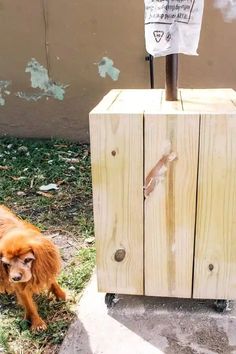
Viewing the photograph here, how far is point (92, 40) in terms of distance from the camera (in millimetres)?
4758

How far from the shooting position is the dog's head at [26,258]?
2105 mm

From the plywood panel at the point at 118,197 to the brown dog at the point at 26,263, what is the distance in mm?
262

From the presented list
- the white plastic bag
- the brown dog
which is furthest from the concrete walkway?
the white plastic bag

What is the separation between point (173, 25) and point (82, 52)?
9.69 ft

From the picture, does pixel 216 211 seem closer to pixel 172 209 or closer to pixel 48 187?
pixel 172 209

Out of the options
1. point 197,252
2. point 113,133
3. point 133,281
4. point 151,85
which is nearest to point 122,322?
point 133,281

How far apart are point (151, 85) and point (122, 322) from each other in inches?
112

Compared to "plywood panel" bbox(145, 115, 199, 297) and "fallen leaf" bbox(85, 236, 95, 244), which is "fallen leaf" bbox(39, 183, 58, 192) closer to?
"fallen leaf" bbox(85, 236, 95, 244)

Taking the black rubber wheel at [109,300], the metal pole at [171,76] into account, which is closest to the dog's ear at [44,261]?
the black rubber wheel at [109,300]

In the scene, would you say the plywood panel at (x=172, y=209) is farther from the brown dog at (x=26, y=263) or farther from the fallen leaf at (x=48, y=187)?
the fallen leaf at (x=48, y=187)

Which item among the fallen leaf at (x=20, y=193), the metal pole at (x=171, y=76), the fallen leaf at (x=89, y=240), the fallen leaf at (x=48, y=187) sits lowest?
the fallen leaf at (x=89, y=240)

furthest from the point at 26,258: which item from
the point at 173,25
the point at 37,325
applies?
the point at 173,25

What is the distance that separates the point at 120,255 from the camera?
2.26 meters

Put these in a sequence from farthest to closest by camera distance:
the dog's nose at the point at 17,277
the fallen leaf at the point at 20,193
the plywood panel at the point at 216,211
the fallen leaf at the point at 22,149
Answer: the fallen leaf at the point at 22,149 < the fallen leaf at the point at 20,193 < the dog's nose at the point at 17,277 < the plywood panel at the point at 216,211
